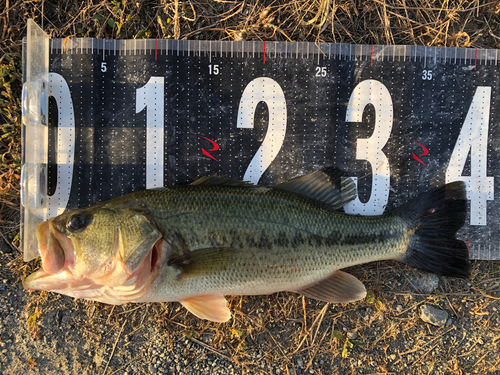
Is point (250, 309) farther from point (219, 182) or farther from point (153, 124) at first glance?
point (153, 124)

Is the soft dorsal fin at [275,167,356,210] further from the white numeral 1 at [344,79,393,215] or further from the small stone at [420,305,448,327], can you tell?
the small stone at [420,305,448,327]

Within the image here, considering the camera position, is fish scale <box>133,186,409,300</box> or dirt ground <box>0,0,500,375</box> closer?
fish scale <box>133,186,409,300</box>

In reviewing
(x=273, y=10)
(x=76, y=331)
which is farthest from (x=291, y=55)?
(x=76, y=331)

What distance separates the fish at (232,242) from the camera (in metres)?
2.32

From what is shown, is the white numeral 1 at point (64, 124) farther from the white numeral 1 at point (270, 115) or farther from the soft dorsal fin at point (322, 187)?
the soft dorsal fin at point (322, 187)

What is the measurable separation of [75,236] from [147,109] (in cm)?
143

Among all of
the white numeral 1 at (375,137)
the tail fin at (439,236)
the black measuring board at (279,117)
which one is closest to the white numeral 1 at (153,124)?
the black measuring board at (279,117)

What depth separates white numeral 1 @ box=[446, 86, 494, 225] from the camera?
3.22m

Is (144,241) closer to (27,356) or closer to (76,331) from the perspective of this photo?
(76,331)

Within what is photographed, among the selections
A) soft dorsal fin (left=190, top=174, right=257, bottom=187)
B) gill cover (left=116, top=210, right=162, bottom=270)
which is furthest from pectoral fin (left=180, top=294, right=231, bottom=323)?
soft dorsal fin (left=190, top=174, right=257, bottom=187)

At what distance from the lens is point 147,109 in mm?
3156

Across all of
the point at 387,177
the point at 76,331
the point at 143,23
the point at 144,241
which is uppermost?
the point at 143,23

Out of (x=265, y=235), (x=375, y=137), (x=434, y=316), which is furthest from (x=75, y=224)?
(x=434, y=316)

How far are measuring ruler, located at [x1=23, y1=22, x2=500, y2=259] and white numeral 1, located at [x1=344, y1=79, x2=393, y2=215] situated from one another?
0.01 meters
